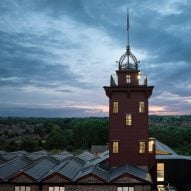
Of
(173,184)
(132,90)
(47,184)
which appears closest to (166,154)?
(173,184)

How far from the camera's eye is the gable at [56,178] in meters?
37.2

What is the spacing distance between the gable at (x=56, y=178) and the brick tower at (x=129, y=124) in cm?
703

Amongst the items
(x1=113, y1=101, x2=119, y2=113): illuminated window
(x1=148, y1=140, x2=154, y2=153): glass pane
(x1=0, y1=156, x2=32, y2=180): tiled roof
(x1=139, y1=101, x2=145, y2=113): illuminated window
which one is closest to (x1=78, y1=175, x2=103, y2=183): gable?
(x1=0, y1=156, x2=32, y2=180): tiled roof

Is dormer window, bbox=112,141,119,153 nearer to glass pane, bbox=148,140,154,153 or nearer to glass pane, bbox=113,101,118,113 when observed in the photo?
glass pane, bbox=113,101,118,113

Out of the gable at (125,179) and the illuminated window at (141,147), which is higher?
the illuminated window at (141,147)

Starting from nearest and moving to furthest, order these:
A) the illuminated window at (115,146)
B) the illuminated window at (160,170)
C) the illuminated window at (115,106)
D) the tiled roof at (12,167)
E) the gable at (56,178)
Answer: the gable at (56,178), the tiled roof at (12,167), the illuminated window at (115,146), the illuminated window at (115,106), the illuminated window at (160,170)

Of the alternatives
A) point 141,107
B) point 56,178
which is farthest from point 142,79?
point 56,178

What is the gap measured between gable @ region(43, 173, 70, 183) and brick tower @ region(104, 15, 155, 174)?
7029 millimetres

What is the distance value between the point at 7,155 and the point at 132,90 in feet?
88.3

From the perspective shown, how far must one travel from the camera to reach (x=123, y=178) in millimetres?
36969

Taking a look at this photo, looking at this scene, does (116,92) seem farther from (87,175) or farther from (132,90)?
(87,175)

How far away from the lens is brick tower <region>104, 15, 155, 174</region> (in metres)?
41.8

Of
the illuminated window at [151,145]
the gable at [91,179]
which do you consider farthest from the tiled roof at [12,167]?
the illuminated window at [151,145]

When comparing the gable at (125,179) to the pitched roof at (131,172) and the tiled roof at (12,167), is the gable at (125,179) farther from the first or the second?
the tiled roof at (12,167)
